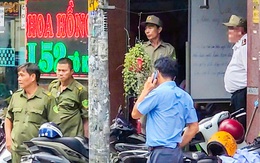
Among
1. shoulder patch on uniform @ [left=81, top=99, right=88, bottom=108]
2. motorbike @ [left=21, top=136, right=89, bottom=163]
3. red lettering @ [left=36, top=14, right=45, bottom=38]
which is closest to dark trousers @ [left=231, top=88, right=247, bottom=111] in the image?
shoulder patch on uniform @ [left=81, top=99, right=88, bottom=108]

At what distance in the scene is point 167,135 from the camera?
22.0 feet

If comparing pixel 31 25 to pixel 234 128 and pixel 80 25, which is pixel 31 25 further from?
pixel 234 128

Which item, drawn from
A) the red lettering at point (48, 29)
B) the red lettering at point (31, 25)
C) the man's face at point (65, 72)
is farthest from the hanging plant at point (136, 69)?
the red lettering at point (31, 25)

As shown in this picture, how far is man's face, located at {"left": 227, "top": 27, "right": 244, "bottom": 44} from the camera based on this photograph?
915 centimetres

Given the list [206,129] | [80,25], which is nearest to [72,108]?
[206,129]

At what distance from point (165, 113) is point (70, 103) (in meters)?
2.75

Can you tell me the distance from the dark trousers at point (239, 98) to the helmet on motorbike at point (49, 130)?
2.47 meters

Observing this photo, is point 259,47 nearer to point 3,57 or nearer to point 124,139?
point 124,139

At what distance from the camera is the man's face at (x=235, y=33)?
915 cm

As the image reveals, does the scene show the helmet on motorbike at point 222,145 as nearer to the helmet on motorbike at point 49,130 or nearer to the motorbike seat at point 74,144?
the motorbike seat at point 74,144

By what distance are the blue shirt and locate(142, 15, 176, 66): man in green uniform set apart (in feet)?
10.5

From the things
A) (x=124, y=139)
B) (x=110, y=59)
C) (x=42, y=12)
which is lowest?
(x=124, y=139)

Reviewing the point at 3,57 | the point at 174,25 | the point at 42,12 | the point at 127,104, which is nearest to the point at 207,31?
the point at 174,25

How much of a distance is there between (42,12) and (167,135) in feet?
17.6
